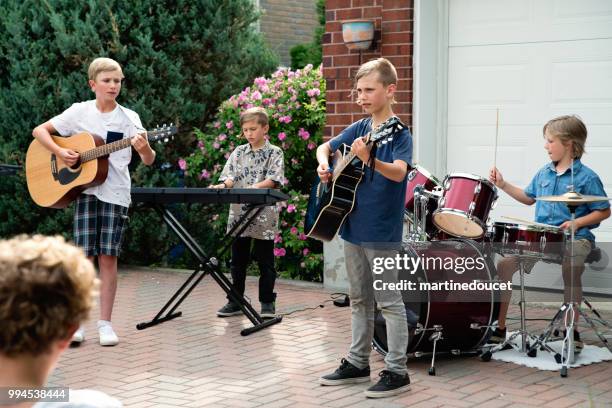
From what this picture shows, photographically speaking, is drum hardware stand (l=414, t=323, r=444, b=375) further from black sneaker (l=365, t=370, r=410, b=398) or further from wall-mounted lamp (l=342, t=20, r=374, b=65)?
wall-mounted lamp (l=342, t=20, r=374, b=65)

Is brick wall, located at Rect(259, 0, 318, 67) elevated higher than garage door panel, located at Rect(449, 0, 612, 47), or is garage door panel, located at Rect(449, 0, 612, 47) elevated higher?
brick wall, located at Rect(259, 0, 318, 67)

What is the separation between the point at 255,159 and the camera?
7.15m

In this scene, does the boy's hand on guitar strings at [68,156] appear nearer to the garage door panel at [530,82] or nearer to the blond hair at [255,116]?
the blond hair at [255,116]

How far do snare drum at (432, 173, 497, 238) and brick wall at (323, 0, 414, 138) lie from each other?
2290mm

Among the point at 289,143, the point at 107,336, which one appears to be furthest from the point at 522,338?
the point at 289,143

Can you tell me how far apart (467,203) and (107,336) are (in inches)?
103

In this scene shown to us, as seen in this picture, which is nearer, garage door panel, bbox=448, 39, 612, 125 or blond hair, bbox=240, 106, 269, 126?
blond hair, bbox=240, 106, 269, 126

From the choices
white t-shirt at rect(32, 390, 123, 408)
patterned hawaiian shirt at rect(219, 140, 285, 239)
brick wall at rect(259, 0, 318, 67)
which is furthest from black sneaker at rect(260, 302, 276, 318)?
brick wall at rect(259, 0, 318, 67)

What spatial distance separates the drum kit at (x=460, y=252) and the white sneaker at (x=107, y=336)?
1.82 metres

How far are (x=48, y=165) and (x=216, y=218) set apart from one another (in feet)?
11.0

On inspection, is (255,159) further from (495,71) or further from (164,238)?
(164,238)

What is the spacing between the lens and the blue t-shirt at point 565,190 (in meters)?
5.97

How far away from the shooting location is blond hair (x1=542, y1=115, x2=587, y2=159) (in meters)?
6.04

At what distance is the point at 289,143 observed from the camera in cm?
930
